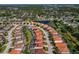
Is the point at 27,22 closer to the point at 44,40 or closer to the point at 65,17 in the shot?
the point at 44,40

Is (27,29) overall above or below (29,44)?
above

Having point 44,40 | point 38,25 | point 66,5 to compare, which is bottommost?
point 44,40

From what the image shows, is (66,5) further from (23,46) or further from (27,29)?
(23,46)
